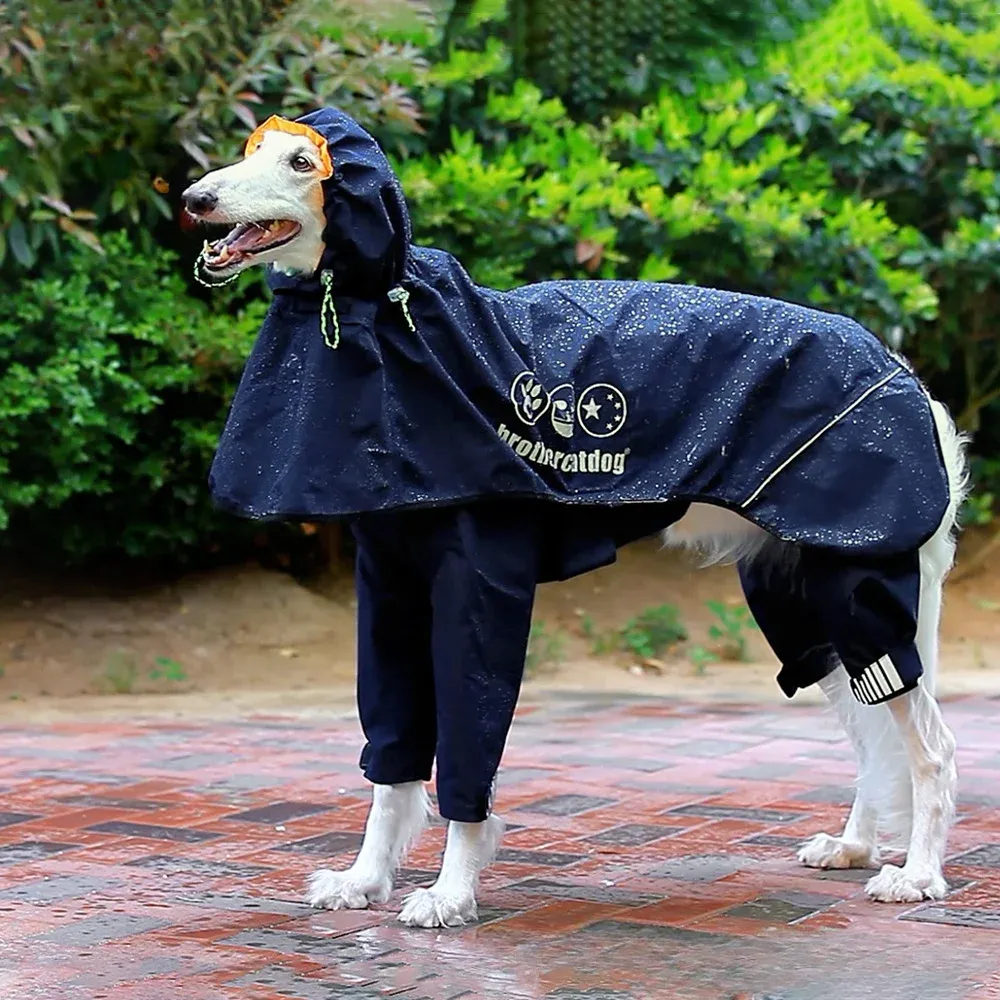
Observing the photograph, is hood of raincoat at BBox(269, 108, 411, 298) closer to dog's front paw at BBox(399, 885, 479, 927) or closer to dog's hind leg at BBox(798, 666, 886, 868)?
dog's front paw at BBox(399, 885, 479, 927)

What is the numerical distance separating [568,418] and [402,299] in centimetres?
43

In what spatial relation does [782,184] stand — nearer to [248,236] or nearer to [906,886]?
[906,886]

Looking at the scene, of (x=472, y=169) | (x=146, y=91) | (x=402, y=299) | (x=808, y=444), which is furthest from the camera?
(x=472, y=169)

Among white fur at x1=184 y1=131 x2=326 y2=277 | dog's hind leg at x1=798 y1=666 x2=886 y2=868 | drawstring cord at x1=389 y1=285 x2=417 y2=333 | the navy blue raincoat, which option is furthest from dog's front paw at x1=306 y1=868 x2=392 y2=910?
white fur at x1=184 y1=131 x2=326 y2=277

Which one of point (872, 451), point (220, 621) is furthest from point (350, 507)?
point (220, 621)

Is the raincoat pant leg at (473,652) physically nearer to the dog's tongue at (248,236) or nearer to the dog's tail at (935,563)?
the dog's tongue at (248,236)

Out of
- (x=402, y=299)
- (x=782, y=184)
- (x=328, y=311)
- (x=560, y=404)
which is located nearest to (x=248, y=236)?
(x=328, y=311)

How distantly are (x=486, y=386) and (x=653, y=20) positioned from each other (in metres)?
5.31

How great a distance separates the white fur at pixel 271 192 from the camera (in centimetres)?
327

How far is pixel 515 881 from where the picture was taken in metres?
3.82

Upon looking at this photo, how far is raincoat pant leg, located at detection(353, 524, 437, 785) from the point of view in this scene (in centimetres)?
357

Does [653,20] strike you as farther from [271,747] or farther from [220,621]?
[271,747]

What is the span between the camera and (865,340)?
376 centimetres

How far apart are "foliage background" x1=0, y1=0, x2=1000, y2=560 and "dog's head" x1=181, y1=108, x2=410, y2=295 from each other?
3473mm
